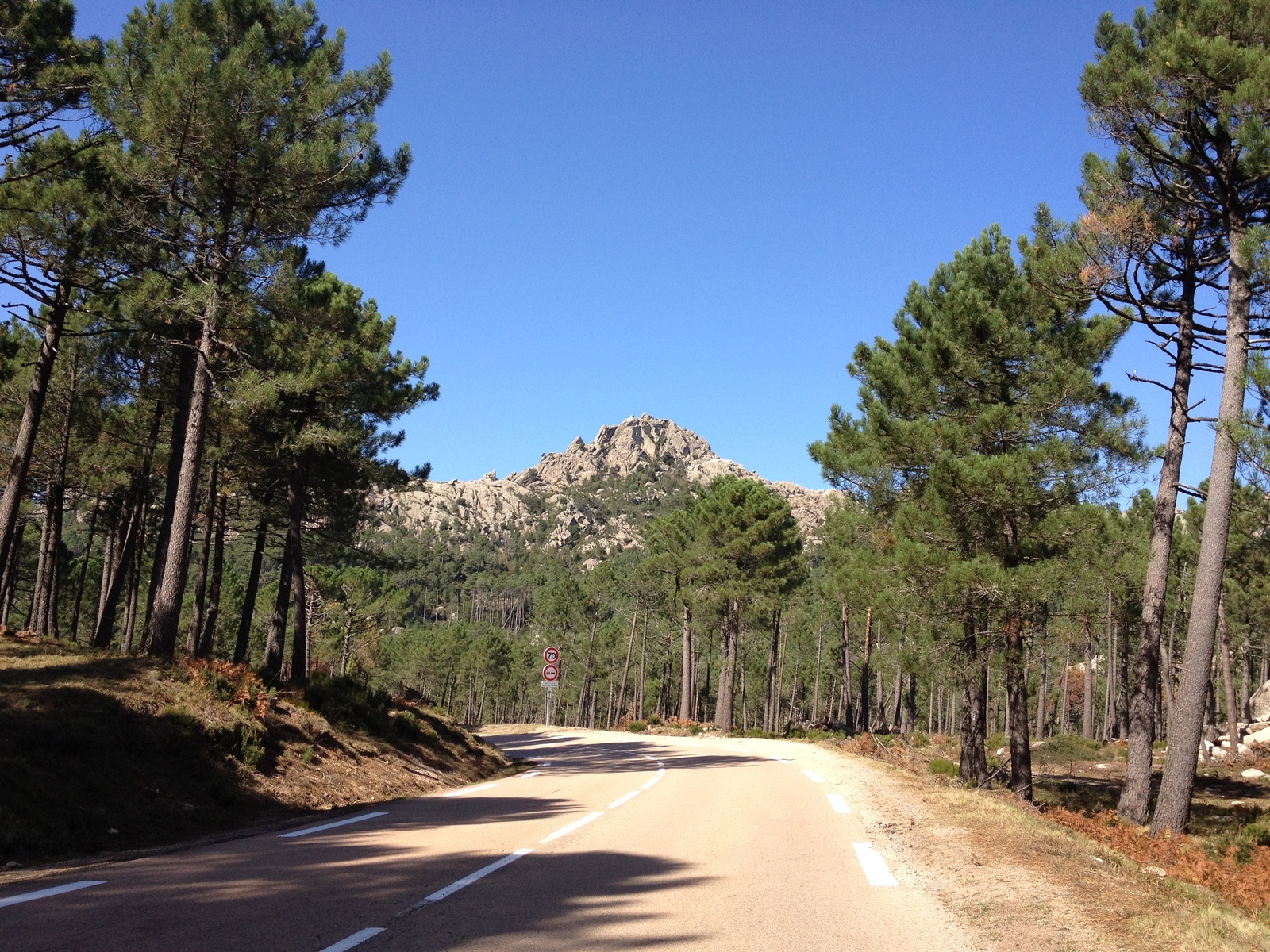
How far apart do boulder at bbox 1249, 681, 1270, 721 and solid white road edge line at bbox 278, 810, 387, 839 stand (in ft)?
178

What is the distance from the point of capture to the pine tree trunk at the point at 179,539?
44.8 feet

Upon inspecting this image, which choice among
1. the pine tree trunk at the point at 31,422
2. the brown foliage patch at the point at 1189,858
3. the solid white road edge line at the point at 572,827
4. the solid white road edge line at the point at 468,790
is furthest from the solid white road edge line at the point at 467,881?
the pine tree trunk at the point at 31,422

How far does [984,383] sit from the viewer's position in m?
17.3

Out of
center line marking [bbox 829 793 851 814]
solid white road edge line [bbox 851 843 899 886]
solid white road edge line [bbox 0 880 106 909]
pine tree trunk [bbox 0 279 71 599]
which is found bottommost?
center line marking [bbox 829 793 851 814]

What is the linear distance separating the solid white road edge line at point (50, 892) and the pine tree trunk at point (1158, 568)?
45.3ft

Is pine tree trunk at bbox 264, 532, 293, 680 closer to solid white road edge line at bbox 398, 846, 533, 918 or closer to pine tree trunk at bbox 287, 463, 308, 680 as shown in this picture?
pine tree trunk at bbox 287, 463, 308, 680

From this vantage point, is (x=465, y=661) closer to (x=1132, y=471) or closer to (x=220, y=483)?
(x=220, y=483)

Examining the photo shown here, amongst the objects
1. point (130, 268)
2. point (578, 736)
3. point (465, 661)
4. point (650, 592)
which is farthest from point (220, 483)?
point (465, 661)

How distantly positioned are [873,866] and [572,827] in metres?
3.42

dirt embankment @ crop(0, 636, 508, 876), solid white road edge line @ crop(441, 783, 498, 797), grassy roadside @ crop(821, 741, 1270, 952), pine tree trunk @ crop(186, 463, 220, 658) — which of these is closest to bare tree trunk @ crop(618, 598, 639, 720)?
pine tree trunk @ crop(186, 463, 220, 658)

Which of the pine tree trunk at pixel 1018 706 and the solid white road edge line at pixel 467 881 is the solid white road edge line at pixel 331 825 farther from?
the pine tree trunk at pixel 1018 706

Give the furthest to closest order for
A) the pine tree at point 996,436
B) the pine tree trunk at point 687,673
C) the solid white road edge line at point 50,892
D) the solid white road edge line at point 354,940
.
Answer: the pine tree trunk at point 687,673 < the pine tree at point 996,436 < the solid white road edge line at point 50,892 < the solid white road edge line at point 354,940

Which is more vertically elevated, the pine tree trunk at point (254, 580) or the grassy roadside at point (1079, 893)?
the pine tree trunk at point (254, 580)

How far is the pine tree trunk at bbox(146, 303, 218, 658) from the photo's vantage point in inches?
537
